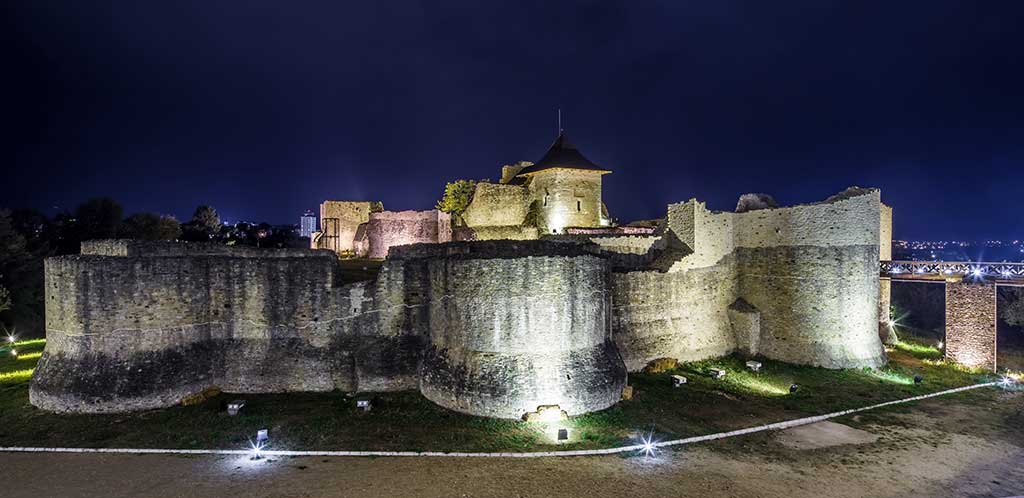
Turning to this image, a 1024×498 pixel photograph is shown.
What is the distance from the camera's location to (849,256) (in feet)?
63.6

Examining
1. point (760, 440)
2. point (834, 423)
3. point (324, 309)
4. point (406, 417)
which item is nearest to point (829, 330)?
point (834, 423)

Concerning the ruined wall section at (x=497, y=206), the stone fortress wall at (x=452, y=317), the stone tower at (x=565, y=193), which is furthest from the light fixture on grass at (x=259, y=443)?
the stone tower at (x=565, y=193)

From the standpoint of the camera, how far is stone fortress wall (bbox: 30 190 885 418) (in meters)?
13.7

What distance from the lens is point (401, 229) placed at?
96.3ft

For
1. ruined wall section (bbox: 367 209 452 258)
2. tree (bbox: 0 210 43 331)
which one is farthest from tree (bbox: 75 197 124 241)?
ruined wall section (bbox: 367 209 452 258)

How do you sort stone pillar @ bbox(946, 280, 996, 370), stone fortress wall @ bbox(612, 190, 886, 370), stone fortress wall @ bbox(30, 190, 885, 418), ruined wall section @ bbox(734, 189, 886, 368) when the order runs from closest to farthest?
stone fortress wall @ bbox(30, 190, 885, 418) < stone fortress wall @ bbox(612, 190, 886, 370) < ruined wall section @ bbox(734, 189, 886, 368) < stone pillar @ bbox(946, 280, 996, 370)

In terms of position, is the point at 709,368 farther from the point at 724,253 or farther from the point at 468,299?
the point at 468,299

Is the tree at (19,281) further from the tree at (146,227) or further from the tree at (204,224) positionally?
the tree at (204,224)

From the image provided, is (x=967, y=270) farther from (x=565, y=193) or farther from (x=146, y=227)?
(x=146, y=227)

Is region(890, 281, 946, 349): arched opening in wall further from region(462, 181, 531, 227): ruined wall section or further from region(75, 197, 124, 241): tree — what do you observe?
region(75, 197, 124, 241): tree

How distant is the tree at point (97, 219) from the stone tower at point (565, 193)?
92.4ft

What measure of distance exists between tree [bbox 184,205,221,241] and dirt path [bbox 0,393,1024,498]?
40.5m

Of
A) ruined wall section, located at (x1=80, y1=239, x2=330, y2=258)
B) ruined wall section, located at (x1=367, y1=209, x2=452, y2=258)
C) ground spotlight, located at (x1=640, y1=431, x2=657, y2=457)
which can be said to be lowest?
ground spotlight, located at (x1=640, y1=431, x2=657, y2=457)

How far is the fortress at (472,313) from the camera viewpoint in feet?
45.0
